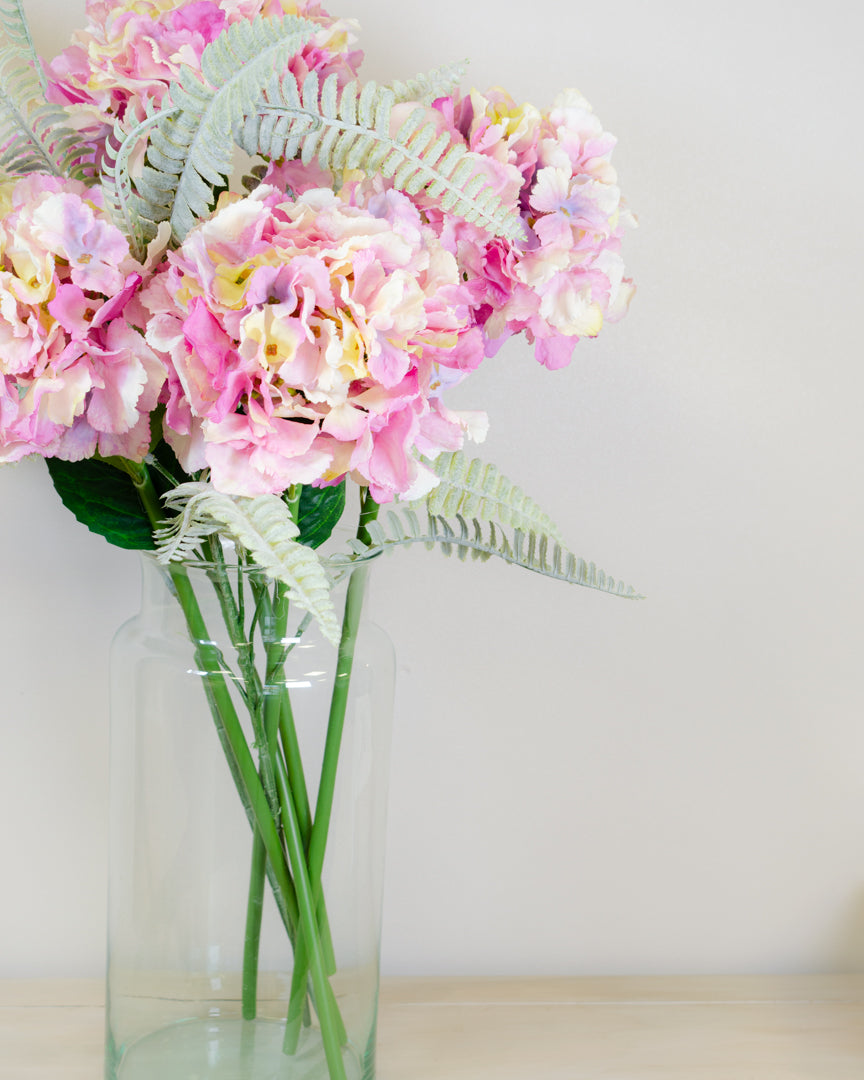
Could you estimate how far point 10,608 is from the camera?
32.9 inches

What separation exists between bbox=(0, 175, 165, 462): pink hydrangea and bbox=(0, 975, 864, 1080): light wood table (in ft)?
1.64

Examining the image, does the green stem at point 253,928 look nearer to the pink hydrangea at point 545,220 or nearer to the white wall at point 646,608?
the white wall at point 646,608

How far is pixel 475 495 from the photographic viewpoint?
0.62 m

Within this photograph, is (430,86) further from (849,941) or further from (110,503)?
(849,941)

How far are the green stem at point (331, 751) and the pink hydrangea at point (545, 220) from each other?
15 cm

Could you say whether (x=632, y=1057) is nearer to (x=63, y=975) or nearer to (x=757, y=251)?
(x=63, y=975)

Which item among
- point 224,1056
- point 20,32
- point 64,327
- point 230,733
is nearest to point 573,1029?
point 224,1056

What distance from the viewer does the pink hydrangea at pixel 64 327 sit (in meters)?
0.48

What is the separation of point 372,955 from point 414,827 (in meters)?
0.17

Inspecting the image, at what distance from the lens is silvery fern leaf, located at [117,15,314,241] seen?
48 centimetres

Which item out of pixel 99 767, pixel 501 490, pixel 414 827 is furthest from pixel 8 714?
pixel 501 490

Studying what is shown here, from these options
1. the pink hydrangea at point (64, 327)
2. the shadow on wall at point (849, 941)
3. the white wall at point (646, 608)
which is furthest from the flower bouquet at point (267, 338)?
the shadow on wall at point (849, 941)

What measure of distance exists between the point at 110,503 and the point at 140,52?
0.83 ft

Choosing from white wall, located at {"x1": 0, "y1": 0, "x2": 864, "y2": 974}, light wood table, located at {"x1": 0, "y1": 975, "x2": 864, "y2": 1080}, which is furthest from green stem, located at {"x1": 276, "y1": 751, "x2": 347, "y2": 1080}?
white wall, located at {"x1": 0, "y1": 0, "x2": 864, "y2": 974}
